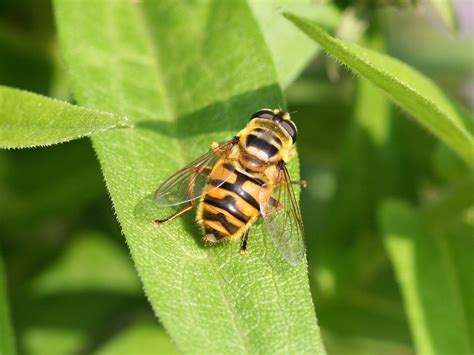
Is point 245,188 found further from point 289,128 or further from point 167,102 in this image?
point 167,102

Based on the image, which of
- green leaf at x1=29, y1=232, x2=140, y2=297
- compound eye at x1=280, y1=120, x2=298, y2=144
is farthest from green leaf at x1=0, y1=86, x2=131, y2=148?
green leaf at x1=29, y1=232, x2=140, y2=297

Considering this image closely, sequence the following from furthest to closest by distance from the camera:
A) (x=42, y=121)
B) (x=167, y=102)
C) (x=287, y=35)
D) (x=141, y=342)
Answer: (x=141, y=342) < (x=287, y=35) < (x=167, y=102) < (x=42, y=121)

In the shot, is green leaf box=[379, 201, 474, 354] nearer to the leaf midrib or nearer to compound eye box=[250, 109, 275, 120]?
compound eye box=[250, 109, 275, 120]

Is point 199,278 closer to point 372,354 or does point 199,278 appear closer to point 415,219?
point 415,219

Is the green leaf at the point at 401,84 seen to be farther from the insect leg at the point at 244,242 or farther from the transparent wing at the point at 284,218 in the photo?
the insect leg at the point at 244,242

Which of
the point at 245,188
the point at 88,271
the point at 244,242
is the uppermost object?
the point at 88,271

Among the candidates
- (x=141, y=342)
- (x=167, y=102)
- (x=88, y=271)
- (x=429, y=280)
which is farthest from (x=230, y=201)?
(x=88, y=271)
